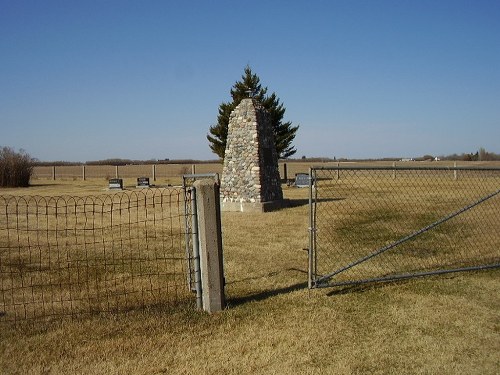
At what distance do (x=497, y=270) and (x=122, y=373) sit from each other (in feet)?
19.2

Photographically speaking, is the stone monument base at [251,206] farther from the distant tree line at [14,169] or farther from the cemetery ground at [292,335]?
Result: the distant tree line at [14,169]

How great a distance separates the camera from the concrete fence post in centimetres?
511

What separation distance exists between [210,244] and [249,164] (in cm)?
1114

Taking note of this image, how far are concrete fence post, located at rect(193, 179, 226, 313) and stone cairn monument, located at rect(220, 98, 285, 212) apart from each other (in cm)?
1072

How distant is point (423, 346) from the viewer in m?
4.18

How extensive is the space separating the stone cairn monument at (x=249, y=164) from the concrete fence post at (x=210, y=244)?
10.7 m

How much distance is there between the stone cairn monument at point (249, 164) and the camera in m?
16.0

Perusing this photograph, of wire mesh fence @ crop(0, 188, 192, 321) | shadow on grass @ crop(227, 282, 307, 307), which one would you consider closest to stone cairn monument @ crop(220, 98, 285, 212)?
wire mesh fence @ crop(0, 188, 192, 321)

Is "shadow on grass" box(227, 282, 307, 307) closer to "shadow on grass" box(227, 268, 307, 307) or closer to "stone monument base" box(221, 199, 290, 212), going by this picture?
"shadow on grass" box(227, 268, 307, 307)

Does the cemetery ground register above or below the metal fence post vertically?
below

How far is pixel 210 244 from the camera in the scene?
5.14 meters

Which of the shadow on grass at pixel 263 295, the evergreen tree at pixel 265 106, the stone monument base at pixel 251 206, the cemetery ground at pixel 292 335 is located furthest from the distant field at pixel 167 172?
the cemetery ground at pixel 292 335

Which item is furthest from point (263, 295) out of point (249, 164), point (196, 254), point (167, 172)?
point (167, 172)

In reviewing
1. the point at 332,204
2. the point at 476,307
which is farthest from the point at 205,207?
the point at 332,204
